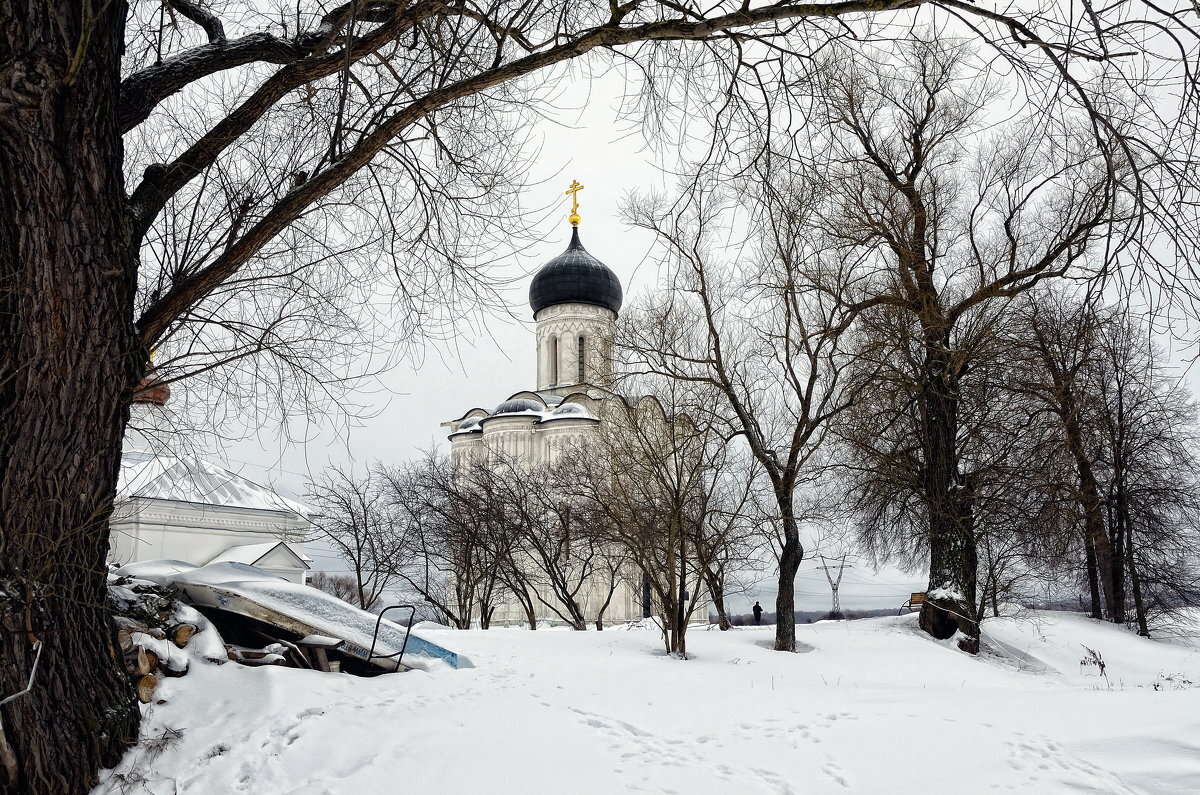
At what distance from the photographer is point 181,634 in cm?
559

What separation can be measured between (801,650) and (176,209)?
10.9 meters

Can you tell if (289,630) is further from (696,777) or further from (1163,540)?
(1163,540)

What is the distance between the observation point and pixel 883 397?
1412 centimetres

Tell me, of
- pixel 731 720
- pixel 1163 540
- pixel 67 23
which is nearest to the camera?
pixel 67 23

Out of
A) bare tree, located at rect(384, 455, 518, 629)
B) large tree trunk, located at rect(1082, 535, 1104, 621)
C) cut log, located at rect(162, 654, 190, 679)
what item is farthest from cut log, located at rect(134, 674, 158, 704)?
large tree trunk, located at rect(1082, 535, 1104, 621)

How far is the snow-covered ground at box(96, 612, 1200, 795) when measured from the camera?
167 inches

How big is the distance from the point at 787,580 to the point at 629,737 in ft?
28.9

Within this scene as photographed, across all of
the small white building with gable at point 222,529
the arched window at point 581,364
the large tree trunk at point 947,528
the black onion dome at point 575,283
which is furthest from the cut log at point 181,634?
the black onion dome at point 575,283

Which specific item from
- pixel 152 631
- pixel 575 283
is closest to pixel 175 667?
pixel 152 631

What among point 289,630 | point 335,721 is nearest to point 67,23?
point 335,721

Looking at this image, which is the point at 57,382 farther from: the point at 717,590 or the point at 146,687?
the point at 717,590

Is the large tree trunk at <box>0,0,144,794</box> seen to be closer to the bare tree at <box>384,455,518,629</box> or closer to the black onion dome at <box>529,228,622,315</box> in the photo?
the bare tree at <box>384,455,518,629</box>

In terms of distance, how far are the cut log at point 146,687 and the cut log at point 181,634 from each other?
525 millimetres

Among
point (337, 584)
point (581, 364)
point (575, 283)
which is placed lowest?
point (337, 584)
